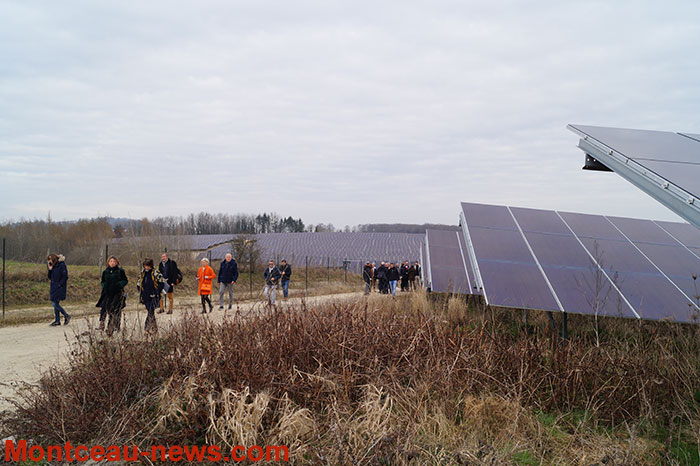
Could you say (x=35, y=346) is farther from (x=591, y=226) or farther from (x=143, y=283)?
(x=591, y=226)

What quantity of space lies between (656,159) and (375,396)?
17.1ft

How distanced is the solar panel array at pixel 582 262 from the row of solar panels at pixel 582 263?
0.02 meters

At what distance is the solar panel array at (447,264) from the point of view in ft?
44.2

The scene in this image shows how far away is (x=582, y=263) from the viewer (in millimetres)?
9070

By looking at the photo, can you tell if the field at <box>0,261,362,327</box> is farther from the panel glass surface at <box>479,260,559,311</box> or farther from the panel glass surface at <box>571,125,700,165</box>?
the panel glass surface at <box>571,125,700,165</box>

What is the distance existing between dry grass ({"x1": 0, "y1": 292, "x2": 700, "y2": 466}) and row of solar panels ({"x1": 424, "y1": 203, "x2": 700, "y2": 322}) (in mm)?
808

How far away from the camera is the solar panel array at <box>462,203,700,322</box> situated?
7.42 meters

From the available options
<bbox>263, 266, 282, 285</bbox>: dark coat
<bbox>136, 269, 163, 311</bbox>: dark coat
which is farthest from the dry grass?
<bbox>136, 269, 163, 311</bbox>: dark coat

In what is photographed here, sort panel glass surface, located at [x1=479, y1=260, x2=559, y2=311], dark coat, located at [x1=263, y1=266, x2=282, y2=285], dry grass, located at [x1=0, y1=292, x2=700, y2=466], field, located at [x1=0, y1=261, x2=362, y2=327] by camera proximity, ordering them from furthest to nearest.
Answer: field, located at [x1=0, y1=261, x2=362, y2=327]
dark coat, located at [x1=263, y1=266, x2=282, y2=285]
panel glass surface, located at [x1=479, y1=260, x2=559, y2=311]
dry grass, located at [x1=0, y1=292, x2=700, y2=466]

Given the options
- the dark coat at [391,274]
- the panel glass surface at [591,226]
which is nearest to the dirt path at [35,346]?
the panel glass surface at [591,226]

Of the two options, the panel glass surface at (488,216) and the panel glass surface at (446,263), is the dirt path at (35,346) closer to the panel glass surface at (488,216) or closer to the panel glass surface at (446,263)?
the panel glass surface at (488,216)

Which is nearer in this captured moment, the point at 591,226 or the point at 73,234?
the point at 591,226

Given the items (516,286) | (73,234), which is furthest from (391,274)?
(73,234)

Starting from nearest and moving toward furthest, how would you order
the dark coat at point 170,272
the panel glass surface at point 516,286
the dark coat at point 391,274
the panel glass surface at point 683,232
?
the panel glass surface at point 516,286 < the panel glass surface at point 683,232 < the dark coat at point 170,272 < the dark coat at point 391,274
